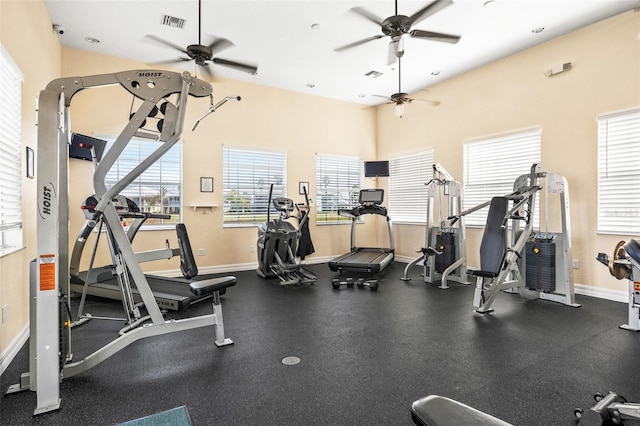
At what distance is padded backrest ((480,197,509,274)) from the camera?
3955mm

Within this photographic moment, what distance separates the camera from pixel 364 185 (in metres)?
8.16

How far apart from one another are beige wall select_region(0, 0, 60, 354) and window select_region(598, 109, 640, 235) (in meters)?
6.45

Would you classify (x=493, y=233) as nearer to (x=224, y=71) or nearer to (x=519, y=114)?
(x=519, y=114)

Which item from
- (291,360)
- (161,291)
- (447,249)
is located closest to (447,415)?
(291,360)

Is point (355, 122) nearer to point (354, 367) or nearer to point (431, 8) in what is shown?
point (431, 8)

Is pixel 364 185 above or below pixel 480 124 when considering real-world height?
below

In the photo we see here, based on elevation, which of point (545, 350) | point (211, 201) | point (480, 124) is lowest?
point (545, 350)

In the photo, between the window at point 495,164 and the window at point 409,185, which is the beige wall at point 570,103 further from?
the window at point 409,185

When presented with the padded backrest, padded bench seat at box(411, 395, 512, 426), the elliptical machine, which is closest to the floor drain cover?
padded bench seat at box(411, 395, 512, 426)

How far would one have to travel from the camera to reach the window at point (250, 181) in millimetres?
6555

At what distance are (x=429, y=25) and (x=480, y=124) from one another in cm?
217

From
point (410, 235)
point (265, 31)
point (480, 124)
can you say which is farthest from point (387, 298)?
point (265, 31)

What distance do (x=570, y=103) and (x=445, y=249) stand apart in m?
2.71

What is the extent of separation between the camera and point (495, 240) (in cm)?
403
